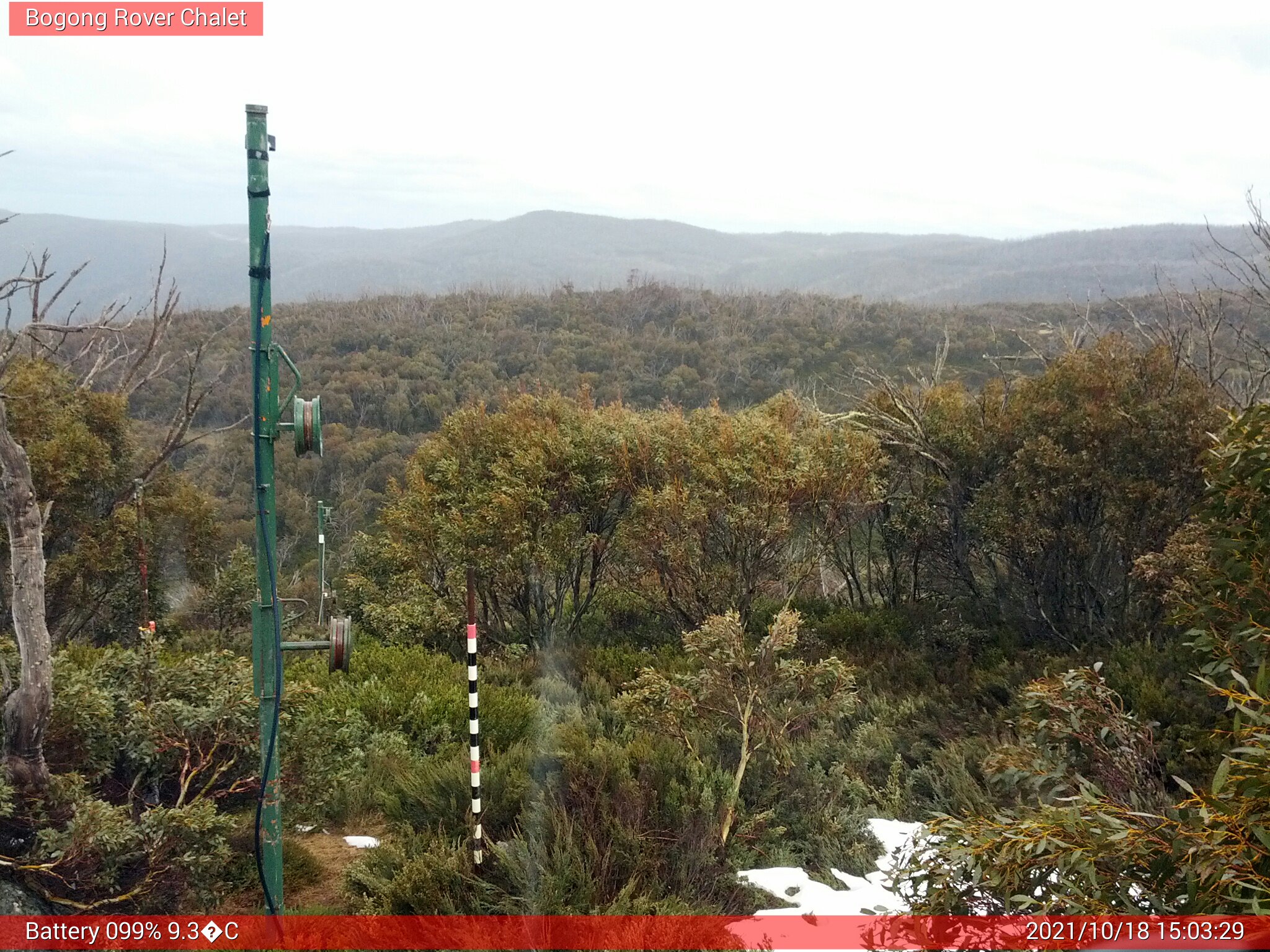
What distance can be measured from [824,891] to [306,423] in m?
4.45

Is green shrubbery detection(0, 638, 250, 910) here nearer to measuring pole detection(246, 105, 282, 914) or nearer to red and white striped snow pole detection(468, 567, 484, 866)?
measuring pole detection(246, 105, 282, 914)

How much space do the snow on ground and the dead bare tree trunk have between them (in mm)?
4301

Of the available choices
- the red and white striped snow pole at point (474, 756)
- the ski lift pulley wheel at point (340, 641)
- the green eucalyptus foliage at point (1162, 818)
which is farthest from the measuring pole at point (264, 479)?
the green eucalyptus foliage at point (1162, 818)

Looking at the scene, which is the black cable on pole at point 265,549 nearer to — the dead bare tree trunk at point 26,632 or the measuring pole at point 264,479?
the measuring pole at point 264,479

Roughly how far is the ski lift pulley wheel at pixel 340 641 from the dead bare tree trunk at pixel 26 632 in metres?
1.82

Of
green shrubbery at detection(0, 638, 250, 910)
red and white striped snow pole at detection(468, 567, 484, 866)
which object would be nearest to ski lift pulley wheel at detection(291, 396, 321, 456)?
red and white striped snow pole at detection(468, 567, 484, 866)

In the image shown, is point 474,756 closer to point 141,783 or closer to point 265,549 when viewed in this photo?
point 265,549

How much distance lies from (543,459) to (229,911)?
8449 mm

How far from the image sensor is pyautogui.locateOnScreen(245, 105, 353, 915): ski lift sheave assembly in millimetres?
4469

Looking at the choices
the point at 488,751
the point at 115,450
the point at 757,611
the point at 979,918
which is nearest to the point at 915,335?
the point at 757,611

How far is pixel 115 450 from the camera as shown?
14.4 m

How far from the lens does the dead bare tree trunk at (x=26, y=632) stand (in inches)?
205

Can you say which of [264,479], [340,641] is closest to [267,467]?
[264,479]
